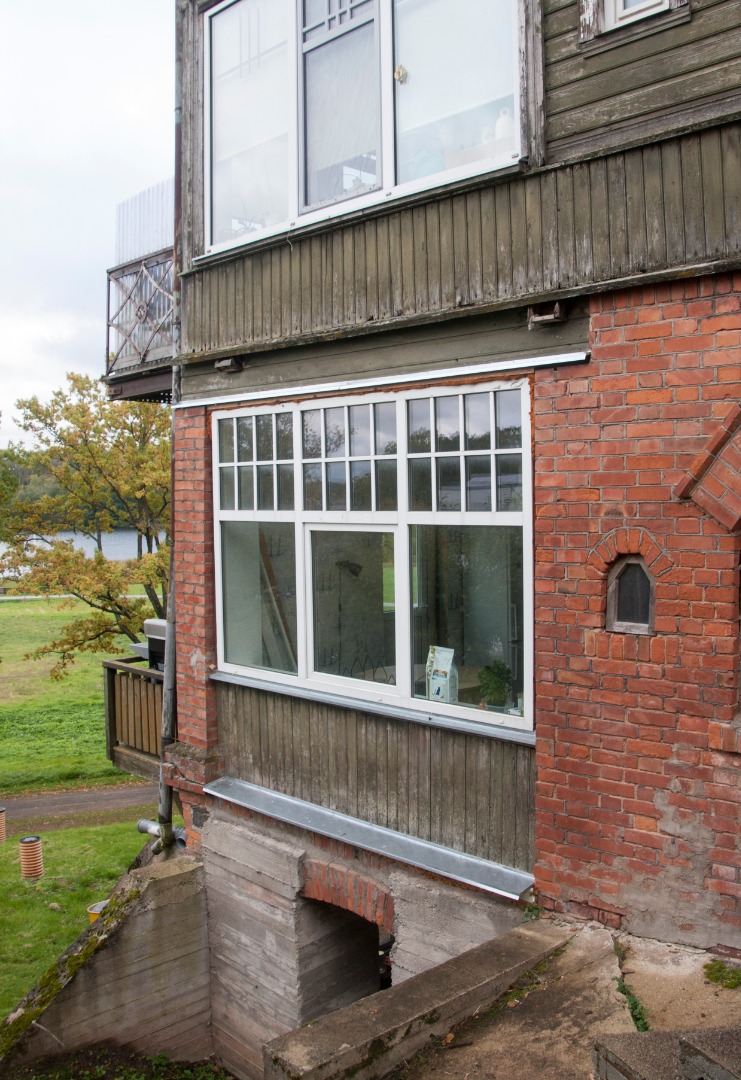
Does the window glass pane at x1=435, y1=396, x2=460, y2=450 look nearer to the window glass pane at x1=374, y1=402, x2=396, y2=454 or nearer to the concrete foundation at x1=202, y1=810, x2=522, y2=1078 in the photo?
the window glass pane at x1=374, y1=402, x2=396, y2=454

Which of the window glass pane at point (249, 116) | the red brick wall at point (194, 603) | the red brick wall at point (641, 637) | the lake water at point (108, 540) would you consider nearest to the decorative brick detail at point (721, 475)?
A: the red brick wall at point (641, 637)

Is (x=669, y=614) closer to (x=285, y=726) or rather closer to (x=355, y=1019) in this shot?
(x=355, y=1019)

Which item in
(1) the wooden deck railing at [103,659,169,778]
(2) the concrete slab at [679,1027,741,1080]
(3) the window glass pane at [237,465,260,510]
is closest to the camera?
(2) the concrete slab at [679,1027,741,1080]

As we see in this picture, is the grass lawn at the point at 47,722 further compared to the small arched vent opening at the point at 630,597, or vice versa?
the grass lawn at the point at 47,722

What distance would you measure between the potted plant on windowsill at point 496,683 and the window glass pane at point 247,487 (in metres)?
2.23

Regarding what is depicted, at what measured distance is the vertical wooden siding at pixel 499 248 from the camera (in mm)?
4098

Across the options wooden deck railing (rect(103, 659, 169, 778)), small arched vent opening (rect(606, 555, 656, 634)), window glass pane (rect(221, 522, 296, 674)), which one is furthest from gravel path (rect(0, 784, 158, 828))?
small arched vent opening (rect(606, 555, 656, 634))

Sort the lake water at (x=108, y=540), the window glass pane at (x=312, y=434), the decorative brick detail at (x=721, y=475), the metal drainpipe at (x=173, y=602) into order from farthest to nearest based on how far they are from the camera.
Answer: the lake water at (x=108, y=540) → the metal drainpipe at (x=173, y=602) → the window glass pane at (x=312, y=434) → the decorative brick detail at (x=721, y=475)

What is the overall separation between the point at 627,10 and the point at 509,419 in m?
1.98

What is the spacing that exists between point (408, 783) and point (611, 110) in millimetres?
3759

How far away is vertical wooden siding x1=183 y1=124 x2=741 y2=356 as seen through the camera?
4098 millimetres

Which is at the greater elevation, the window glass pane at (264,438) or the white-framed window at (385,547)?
the window glass pane at (264,438)

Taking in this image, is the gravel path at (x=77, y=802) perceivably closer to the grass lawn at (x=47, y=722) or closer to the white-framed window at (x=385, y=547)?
the grass lawn at (x=47, y=722)

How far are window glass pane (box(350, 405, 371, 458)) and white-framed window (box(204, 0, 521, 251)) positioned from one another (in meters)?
1.23
